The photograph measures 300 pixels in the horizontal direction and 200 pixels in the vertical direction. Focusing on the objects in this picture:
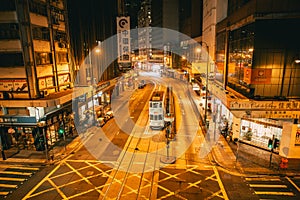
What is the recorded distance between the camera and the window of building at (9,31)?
2081cm

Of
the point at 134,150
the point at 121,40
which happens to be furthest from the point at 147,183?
the point at 121,40

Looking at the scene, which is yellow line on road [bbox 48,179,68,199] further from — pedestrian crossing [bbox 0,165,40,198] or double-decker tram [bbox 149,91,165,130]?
double-decker tram [bbox 149,91,165,130]

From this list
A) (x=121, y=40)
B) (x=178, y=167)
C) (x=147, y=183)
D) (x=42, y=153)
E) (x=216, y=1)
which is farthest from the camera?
(x=216, y=1)

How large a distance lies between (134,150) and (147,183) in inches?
259

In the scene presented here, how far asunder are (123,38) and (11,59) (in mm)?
15516

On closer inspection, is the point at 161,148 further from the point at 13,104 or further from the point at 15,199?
the point at 13,104

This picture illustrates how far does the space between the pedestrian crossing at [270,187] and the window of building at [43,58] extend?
22.7 m

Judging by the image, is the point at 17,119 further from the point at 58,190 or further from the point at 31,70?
the point at 58,190

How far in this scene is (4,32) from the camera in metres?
21.0

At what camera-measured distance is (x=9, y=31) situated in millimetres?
20969

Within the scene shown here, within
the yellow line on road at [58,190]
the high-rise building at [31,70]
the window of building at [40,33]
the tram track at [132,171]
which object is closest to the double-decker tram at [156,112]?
the tram track at [132,171]

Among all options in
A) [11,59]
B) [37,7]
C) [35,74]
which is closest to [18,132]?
[35,74]

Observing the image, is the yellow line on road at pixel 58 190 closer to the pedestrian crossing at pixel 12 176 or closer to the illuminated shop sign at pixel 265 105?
the pedestrian crossing at pixel 12 176

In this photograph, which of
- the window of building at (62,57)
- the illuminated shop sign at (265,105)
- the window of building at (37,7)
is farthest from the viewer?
the window of building at (62,57)
